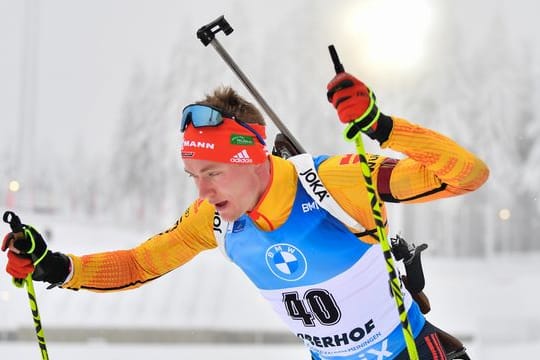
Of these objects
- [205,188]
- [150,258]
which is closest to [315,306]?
[205,188]

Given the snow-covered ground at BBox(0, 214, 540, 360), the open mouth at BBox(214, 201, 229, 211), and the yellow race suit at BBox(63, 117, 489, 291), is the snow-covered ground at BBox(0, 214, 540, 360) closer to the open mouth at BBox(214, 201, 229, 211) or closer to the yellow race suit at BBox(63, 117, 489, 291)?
the yellow race suit at BBox(63, 117, 489, 291)

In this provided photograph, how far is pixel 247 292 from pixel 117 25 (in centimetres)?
1326

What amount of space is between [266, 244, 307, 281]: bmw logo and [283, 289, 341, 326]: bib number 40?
7 centimetres

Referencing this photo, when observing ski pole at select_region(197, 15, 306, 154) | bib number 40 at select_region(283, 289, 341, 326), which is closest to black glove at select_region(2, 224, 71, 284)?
bib number 40 at select_region(283, 289, 341, 326)

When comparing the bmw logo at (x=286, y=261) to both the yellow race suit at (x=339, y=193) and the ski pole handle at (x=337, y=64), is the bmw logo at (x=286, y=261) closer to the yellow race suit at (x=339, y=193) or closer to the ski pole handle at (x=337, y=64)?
the yellow race suit at (x=339, y=193)

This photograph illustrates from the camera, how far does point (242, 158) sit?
8.71ft

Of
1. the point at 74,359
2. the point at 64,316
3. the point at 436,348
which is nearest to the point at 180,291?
the point at 64,316

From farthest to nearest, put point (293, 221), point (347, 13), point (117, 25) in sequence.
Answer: point (117, 25), point (347, 13), point (293, 221)

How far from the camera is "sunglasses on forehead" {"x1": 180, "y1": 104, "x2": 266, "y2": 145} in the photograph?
271 centimetres

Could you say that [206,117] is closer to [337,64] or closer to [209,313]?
[337,64]

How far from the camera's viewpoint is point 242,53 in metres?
17.4

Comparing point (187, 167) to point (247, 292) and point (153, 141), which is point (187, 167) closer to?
point (247, 292)

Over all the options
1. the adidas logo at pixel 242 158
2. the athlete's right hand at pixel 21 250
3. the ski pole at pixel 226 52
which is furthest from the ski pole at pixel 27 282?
the ski pole at pixel 226 52

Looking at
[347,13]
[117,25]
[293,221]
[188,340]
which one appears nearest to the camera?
[293,221]
